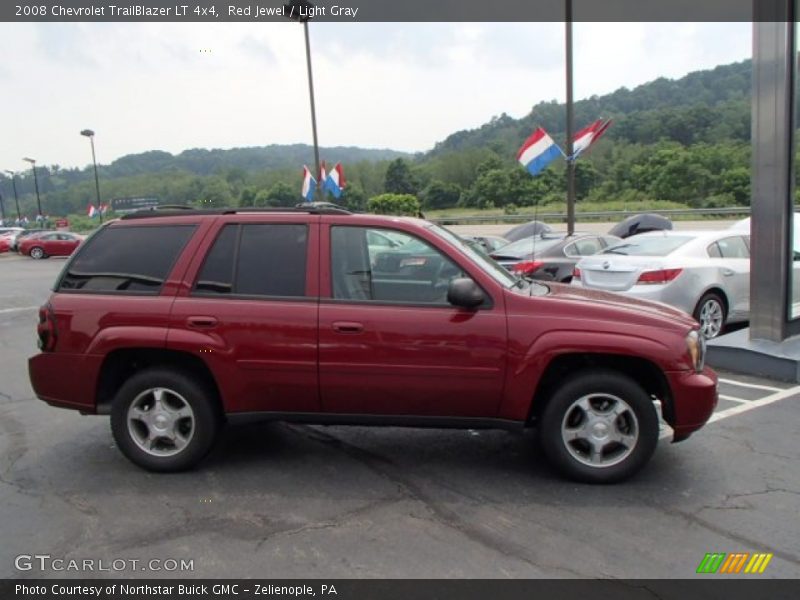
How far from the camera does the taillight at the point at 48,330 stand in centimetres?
450

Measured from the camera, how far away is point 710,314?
845cm

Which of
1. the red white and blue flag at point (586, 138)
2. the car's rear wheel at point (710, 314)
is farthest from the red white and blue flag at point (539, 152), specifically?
the car's rear wheel at point (710, 314)

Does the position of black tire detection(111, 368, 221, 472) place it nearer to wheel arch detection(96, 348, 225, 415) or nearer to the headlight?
wheel arch detection(96, 348, 225, 415)

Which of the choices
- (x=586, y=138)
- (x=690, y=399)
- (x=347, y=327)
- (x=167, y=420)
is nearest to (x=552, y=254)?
(x=586, y=138)

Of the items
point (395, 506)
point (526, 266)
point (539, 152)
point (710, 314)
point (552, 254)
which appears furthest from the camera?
point (539, 152)

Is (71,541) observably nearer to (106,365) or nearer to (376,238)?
(106,365)

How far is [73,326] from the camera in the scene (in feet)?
14.6

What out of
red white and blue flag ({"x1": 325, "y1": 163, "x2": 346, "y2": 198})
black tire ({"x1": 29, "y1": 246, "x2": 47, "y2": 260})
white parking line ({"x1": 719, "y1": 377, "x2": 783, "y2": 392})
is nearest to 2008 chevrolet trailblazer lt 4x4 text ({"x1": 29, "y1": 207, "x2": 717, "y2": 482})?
white parking line ({"x1": 719, "y1": 377, "x2": 783, "y2": 392})

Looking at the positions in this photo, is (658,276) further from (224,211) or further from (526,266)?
(224,211)

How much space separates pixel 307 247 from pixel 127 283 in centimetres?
127

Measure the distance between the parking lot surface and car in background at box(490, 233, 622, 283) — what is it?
567cm

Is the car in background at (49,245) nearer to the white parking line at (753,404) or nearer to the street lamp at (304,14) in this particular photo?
the street lamp at (304,14)

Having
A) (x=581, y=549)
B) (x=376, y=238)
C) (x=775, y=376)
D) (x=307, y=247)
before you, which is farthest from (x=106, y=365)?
(x=775, y=376)

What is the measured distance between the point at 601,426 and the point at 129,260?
11.0 feet
